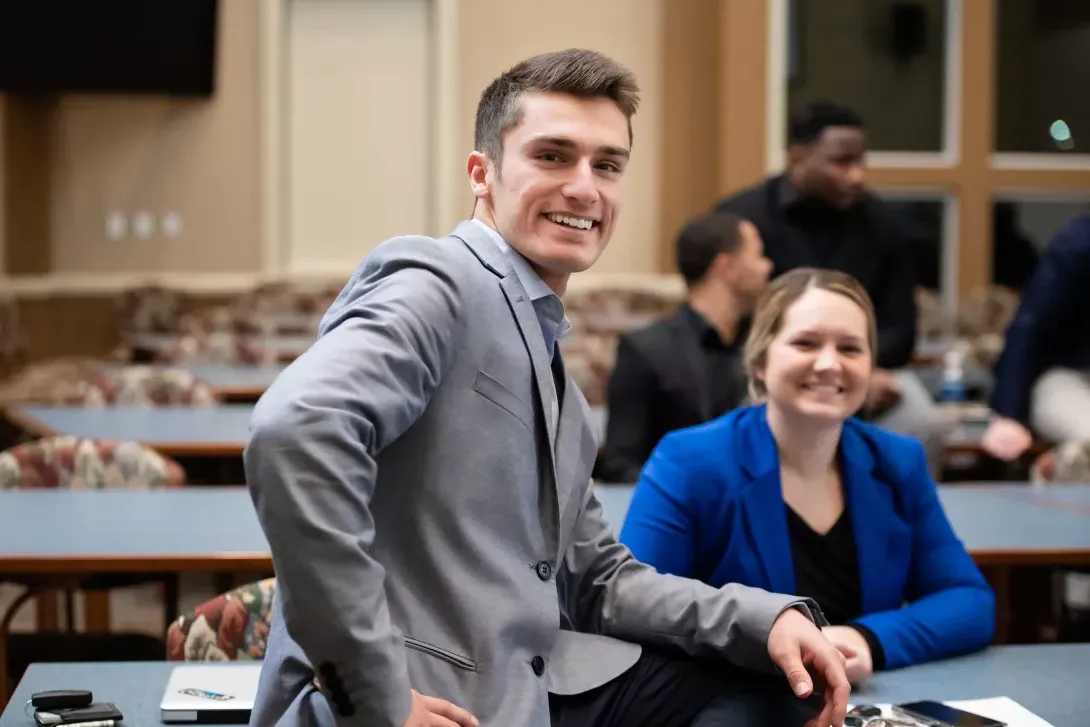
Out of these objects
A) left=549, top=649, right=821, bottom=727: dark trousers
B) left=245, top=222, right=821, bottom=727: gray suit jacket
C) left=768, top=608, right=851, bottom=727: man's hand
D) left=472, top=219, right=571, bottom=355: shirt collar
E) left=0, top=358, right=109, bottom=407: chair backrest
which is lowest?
left=0, top=358, right=109, bottom=407: chair backrest

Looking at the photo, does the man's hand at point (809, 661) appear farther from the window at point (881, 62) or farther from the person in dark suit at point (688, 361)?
the window at point (881, 62)

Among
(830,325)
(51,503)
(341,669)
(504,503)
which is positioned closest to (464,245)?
(504,503)

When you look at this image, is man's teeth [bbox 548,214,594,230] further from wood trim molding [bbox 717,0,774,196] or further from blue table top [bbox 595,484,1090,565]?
wood trim molding [bbox 717,0,774,196]

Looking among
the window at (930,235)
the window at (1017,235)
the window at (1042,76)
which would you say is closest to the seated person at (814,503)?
the window at (930,235)

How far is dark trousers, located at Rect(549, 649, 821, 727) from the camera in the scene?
186 centimetres

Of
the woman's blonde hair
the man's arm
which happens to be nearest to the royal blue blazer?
the woman's blonde hair

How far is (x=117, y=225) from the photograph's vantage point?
12820 mm

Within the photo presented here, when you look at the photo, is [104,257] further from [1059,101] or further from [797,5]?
[1059,101]

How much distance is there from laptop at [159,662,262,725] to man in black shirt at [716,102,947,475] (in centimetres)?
323

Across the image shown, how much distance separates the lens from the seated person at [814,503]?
2416 mm

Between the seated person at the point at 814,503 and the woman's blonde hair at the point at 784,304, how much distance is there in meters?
0.03

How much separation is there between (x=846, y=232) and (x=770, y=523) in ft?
9.26

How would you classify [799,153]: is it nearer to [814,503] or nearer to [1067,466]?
[1067,466]

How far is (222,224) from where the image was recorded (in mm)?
12953
